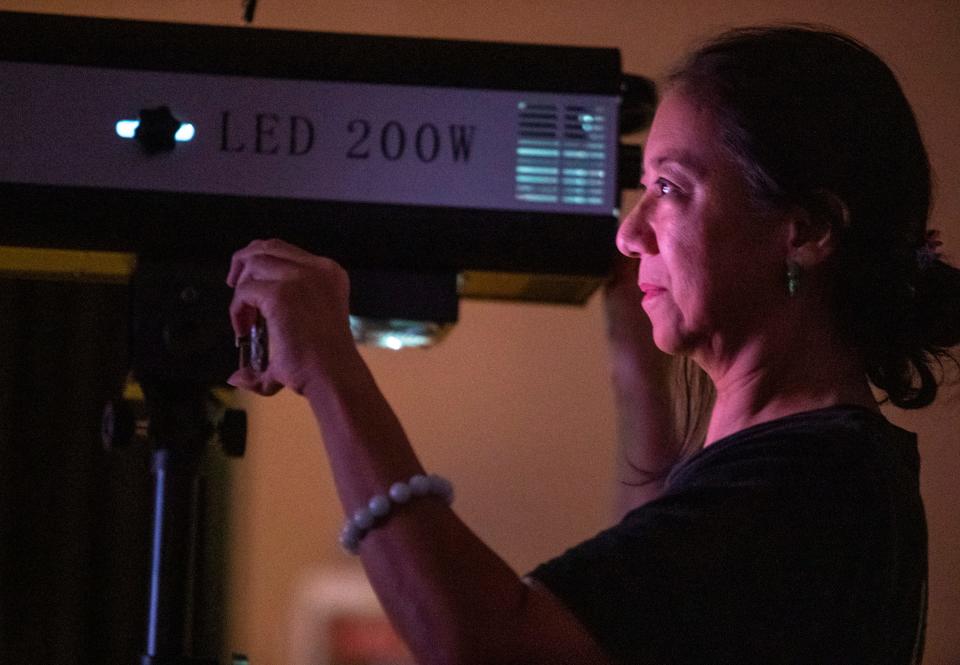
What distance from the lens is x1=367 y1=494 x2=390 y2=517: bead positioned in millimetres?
647

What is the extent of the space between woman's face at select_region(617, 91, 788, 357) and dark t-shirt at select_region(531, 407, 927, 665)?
0.09m

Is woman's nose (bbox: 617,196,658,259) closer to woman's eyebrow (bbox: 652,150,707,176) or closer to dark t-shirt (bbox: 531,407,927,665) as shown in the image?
woman's eyebrow (bbox: 652,150,707,176)

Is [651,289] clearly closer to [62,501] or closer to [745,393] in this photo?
[745,393]

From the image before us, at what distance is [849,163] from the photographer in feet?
2.63

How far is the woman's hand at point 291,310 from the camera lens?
68cm

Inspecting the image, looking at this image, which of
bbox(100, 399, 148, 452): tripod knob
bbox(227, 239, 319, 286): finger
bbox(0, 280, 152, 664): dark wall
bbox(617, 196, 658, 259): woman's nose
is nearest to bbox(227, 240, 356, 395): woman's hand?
bbox(227, 239, 319, 286): finger

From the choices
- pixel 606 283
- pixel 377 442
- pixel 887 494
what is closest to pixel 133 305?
pixel 377 442

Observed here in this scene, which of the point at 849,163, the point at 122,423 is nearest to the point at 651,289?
the point at 849,163

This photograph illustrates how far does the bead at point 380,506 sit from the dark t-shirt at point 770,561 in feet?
0.31

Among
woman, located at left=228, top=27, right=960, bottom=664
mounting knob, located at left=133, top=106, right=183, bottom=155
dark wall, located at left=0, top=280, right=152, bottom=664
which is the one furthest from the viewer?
dark wall, located at left=0, top=280, right=152, bottom=664

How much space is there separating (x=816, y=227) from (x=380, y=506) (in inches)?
14.9

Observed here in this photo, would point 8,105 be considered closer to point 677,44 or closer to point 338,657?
point 338,657

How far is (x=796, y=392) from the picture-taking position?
826 mm

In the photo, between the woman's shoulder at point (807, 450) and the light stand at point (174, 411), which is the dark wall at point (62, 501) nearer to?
the light stand at point (174, 411)
